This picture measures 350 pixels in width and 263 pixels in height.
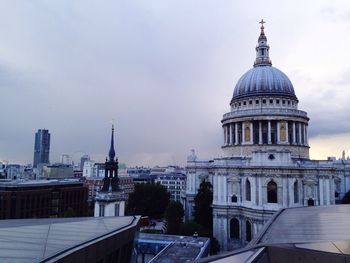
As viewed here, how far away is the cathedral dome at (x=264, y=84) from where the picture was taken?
61.5m

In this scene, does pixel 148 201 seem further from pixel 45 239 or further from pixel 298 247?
pixel 298 247

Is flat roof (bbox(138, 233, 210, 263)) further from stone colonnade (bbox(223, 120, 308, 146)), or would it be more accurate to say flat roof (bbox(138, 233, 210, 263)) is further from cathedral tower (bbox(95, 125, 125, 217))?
stone colonnade (bbox(223, 120, 308, 146))

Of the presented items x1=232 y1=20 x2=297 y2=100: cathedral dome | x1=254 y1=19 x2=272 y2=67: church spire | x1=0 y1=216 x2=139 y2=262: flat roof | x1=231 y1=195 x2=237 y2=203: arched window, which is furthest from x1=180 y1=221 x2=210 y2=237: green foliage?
x1=254 y1=19 x2=272 y2=67: church spire

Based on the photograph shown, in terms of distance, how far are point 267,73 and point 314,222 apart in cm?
5044

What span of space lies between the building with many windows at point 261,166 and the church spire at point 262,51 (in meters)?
0.21

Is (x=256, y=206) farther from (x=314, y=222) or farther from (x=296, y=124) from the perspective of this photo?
(x=314, y=222)

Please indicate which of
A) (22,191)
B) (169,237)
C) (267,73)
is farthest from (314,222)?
(22,191)

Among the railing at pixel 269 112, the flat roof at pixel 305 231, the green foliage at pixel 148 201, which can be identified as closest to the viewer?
the flat roof at pixel 305 231

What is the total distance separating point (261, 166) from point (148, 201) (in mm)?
34211

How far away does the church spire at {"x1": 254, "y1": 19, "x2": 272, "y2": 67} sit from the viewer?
69069mm

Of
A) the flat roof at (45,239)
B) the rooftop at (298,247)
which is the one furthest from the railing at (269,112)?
the flat roof at (45,239)

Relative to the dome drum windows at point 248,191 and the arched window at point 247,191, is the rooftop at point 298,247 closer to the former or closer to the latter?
the dome drum windows at point 248,191

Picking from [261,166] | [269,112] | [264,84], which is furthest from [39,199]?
[264,84]

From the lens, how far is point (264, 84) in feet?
204
